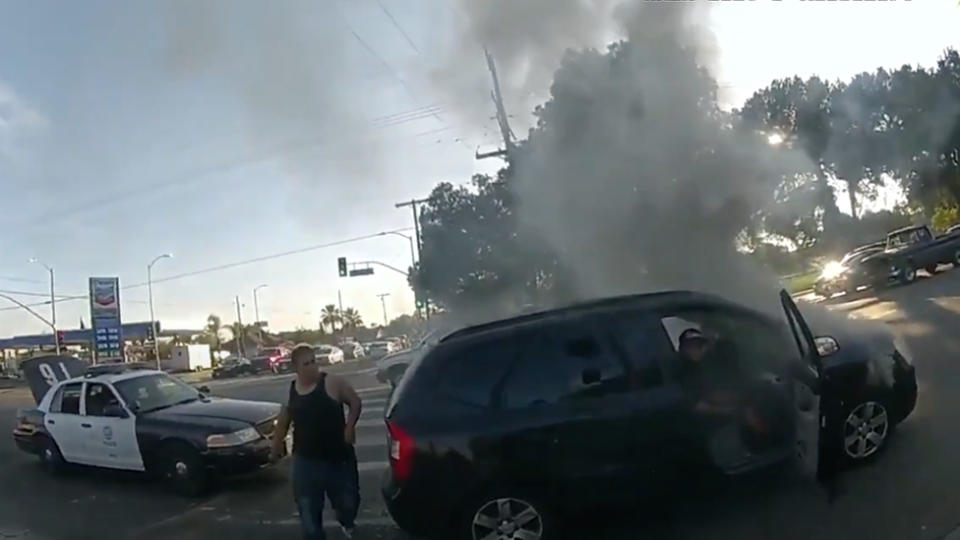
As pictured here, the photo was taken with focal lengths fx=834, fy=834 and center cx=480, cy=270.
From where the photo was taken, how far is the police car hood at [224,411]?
28.2ft

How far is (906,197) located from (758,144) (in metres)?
24.0

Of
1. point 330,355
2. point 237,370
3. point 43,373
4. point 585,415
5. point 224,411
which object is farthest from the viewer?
point 237,370

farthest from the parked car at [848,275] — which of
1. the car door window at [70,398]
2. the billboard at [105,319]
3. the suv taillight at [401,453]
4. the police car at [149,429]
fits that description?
the billboard at [105,319]

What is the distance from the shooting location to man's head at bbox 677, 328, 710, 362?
504cm

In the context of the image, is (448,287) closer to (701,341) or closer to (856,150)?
(856,150)

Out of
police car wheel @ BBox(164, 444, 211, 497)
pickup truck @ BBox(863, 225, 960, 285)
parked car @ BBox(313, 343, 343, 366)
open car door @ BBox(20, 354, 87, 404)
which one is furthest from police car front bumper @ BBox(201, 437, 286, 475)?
parked car @ BBox(313, 343, 343, 366)

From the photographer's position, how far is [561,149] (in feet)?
50.2

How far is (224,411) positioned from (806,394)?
6.01 meters

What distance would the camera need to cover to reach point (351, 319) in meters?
104

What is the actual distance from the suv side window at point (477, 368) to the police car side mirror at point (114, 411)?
5343 mm

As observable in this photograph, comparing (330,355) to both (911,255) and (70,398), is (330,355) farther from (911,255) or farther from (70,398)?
(70,398)

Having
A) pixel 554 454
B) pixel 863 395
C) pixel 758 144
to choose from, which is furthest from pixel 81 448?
pixel 758 144

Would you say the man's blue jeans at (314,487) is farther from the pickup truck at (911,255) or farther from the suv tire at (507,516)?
the pickup truck at (911,255)

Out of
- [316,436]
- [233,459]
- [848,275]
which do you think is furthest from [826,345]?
[848,275]
